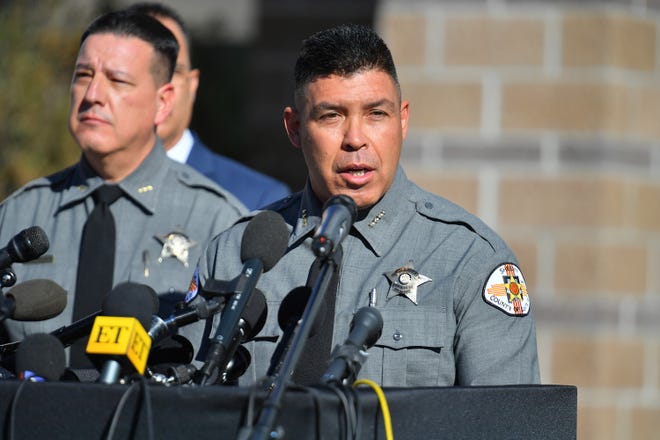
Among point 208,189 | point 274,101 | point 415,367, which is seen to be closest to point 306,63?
point 415,367

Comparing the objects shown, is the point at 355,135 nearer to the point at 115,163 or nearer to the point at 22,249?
the point at 22,249

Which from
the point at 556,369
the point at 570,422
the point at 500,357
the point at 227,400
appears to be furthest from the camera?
the point at 556,369

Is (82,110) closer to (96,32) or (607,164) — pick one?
(96,32)

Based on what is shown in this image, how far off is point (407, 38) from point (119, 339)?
425cm

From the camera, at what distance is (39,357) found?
2.99m

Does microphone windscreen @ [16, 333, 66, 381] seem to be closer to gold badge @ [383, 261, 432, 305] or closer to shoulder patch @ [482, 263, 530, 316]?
gold badge @ [383, 261, 432, 305]

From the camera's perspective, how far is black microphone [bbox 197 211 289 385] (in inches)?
120

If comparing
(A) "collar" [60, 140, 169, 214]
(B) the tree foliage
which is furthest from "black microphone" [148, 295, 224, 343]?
(B) the tree foliage

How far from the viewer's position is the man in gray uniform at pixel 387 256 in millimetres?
3773

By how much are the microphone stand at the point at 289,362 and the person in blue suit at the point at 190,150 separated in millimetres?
2991

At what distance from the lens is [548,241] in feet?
21.7

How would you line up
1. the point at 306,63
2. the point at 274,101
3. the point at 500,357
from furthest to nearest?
the point at 274,101, the point at 306,63, the point at 500,357

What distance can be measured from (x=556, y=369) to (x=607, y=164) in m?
1.08

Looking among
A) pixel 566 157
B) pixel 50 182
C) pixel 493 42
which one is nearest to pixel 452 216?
pixel 50 182
